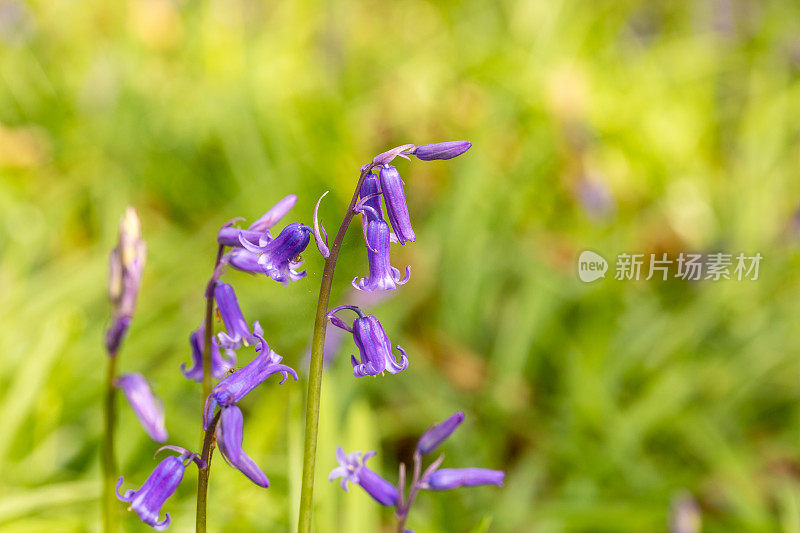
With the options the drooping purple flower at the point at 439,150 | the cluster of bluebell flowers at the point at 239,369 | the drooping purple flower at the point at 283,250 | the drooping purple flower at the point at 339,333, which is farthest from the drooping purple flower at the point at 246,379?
the drooping purple flower at the point at 339,333

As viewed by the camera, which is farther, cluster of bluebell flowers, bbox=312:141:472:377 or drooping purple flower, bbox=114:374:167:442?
drooping purple flower, bbox=114:374:167:442

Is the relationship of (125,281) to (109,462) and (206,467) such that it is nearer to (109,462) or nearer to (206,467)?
(109,462)

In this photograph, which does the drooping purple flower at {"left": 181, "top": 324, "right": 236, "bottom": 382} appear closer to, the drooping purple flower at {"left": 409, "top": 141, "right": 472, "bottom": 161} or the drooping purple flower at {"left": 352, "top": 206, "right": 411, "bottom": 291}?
the drooping purple flower at {"left": 352, "top": 206, "right": 411, "bottom": 291}

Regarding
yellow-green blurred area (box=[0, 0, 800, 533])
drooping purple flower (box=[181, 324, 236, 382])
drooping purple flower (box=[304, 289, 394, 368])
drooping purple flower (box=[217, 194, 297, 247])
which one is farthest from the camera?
drooping purple flower (box=[304, 289, 394, 368])

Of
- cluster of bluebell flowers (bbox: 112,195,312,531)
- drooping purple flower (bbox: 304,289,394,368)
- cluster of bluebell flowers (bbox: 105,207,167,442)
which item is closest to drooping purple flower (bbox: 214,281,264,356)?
cluster of bluebell flowers (bbox: 112,195,312,531)

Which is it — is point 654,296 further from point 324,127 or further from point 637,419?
point 324,127

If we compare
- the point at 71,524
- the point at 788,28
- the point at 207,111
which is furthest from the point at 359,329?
the point at 788,28
